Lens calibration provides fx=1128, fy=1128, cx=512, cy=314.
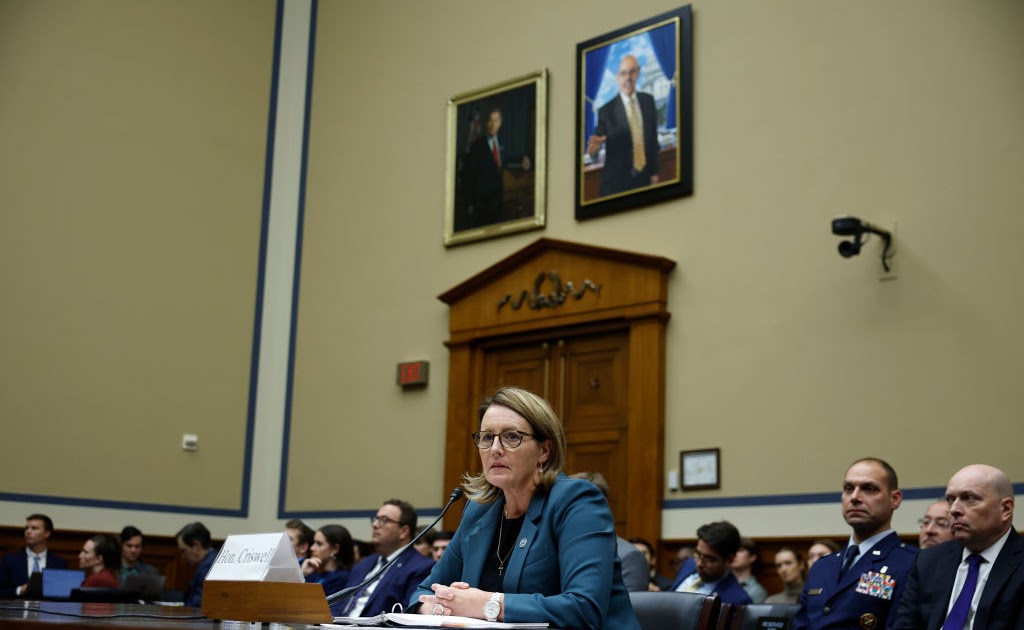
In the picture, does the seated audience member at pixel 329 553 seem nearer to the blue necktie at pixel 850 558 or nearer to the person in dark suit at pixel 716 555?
the person in dark suit at pixel 716 555

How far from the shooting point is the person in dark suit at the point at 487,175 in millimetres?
9227

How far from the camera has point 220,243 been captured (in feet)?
34.4

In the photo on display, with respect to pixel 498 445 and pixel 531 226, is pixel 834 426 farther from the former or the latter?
pixel 498 445

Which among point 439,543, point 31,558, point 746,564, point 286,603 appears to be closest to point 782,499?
point 746,564

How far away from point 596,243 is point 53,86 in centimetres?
494

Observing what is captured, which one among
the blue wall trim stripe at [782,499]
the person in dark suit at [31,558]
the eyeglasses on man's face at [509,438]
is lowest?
the person in dark suit at [31,558]

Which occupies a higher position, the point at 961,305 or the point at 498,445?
the point at 961,305

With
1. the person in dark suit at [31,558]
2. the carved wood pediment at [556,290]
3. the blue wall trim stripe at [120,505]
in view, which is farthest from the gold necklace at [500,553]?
the blue wall trim stripe at [120,505]

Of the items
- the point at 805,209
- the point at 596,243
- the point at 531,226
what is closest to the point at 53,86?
the point at 531,226

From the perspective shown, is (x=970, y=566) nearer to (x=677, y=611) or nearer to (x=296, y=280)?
(x=677, y=611)

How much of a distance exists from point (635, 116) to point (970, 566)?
5142 millimetres

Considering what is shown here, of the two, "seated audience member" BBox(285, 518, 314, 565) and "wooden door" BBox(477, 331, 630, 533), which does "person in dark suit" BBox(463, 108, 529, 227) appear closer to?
"wooden door" BBox(477, 331, 630, 533)

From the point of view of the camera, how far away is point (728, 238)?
781 cm

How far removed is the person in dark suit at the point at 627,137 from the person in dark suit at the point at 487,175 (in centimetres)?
95
